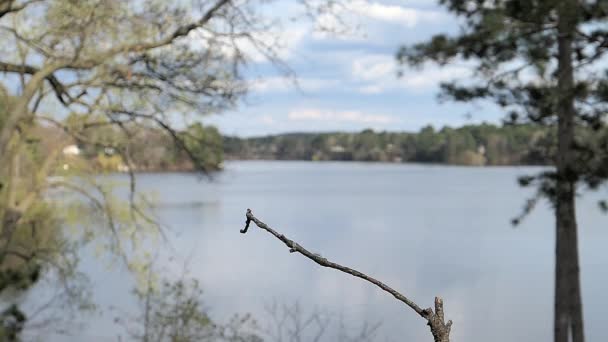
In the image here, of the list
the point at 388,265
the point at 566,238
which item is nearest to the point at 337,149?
the point at 388,265

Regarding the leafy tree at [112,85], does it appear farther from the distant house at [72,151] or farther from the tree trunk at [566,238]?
the tree trunk at [566,238]

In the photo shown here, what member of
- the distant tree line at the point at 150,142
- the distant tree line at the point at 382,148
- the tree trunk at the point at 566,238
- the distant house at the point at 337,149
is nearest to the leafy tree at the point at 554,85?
the tree trunk at the point at 566,238

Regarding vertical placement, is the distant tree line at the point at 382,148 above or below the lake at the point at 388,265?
above

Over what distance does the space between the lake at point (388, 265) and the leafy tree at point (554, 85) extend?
465 mm

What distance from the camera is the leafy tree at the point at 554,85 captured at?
23.3 ft

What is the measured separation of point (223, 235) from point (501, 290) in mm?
8259

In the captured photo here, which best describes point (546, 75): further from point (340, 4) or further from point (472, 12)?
point (340, 4)

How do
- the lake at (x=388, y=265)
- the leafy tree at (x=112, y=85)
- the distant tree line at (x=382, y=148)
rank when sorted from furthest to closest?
the distant tree line at (x=382, y=148) → the lake at (x=388, y=265) → the leafy tree at (x=112, y=85)

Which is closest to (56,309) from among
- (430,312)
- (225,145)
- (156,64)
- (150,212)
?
(150,212)

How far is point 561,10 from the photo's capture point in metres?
6.76

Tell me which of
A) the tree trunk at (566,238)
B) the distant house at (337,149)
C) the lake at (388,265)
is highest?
the distant house at (337,149)

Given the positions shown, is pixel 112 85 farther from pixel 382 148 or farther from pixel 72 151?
pixel 382 148

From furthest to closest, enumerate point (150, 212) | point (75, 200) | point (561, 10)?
point (75, 200) → point (150, 212) → point (561, 10)

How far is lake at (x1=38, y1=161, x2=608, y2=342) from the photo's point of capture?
12.0m
